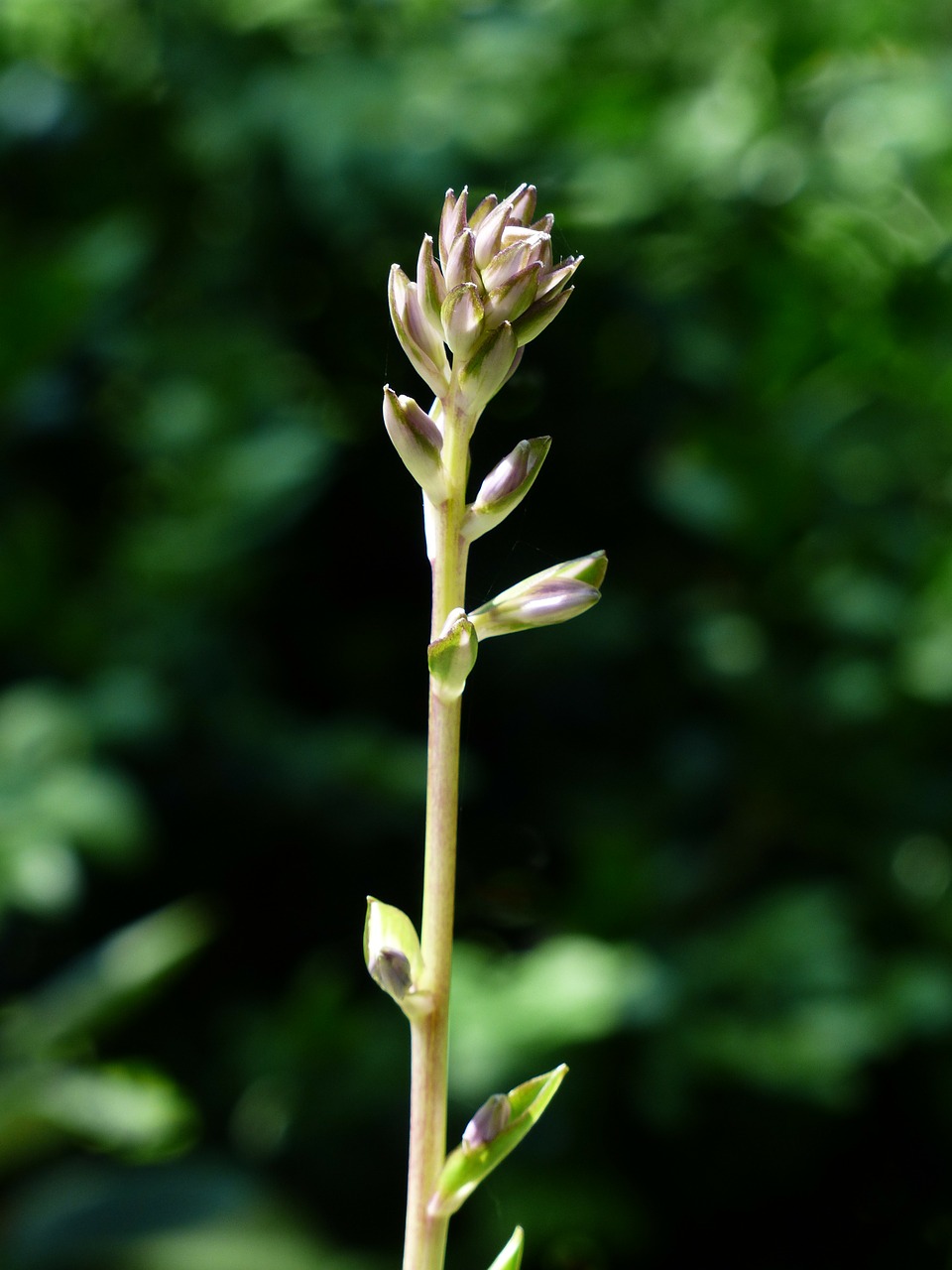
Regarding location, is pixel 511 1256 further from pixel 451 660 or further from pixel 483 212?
pixel 483 212

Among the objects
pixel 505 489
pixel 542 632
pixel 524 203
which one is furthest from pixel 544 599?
pixel 542 632

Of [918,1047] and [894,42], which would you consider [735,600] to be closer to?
[918,1047]

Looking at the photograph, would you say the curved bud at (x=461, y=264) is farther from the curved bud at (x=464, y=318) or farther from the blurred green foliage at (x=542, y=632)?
the blurred green foliage at (x=542, y=632)

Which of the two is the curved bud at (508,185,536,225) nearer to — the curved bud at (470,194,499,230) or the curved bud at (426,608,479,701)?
the curved bud at (470,194,499,230)

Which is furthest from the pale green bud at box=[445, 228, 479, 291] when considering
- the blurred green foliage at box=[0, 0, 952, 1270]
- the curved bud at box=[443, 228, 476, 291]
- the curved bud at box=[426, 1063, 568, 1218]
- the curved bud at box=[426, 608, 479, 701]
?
the blurred green foliage at box=[0, 0, 952, 1270]

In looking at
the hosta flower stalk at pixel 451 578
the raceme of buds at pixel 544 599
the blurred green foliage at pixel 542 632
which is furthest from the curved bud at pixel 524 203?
the blurred green foliage at pixel 542 632

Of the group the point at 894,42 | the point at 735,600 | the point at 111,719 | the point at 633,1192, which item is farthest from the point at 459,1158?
the point at 894,42
